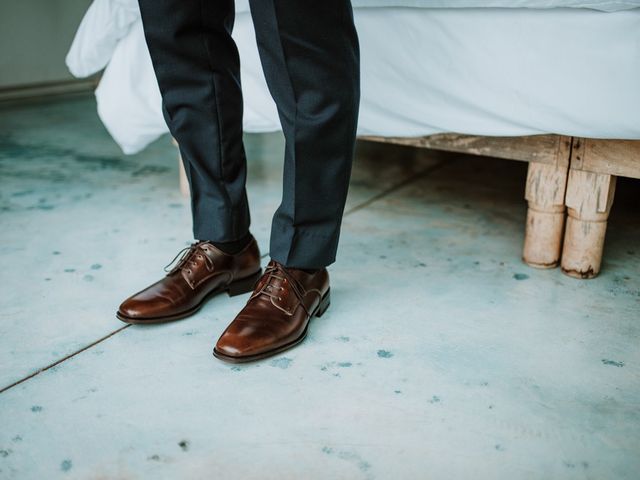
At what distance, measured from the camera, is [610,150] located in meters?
1.05

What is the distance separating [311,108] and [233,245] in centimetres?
30

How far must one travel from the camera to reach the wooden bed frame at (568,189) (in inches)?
41.8

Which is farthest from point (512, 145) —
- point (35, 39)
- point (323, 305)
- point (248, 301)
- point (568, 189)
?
point (35, 39)

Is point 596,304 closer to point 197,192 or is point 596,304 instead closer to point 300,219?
point 300,219

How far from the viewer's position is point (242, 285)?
106cm

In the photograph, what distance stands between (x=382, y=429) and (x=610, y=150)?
0.63 meters

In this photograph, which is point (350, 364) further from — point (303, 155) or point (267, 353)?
point (303, 155)

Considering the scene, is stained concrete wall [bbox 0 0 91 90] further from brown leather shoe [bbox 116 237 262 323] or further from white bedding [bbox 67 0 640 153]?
brown leather shoe [bbox 116 237 262 323]

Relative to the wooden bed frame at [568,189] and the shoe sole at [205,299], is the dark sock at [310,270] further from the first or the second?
the wooden bed frame at [568,189]

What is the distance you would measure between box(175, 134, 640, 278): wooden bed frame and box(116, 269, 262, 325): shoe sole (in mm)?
477

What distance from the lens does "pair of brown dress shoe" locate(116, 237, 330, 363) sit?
0.86 m

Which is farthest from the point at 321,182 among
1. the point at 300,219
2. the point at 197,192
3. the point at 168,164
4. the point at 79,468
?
the point at 168,164

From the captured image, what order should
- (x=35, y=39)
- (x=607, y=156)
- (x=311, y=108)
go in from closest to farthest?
(x=311, y=108), (x=607, y=156), (x=35, y=39)

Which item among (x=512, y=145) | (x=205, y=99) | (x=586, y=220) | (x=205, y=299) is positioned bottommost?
(x=205, y=299)
